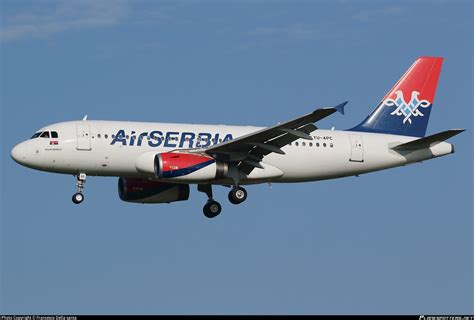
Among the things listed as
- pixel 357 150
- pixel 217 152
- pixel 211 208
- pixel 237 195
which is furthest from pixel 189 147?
pixel 357 150

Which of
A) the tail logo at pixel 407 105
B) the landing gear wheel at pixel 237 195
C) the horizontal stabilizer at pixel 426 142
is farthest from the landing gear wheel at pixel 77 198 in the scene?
the tail logo at pixel 407 105

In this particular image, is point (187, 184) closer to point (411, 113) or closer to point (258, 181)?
point (258, 181)

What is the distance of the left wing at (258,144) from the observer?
1961 inches

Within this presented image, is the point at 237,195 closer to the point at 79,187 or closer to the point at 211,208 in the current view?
the point at 211,208

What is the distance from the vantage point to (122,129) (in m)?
52.2

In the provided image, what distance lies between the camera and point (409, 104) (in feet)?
193

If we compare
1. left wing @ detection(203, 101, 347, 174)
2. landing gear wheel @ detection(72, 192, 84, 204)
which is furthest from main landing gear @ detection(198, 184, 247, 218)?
landing gear wheel @ detection(72, 192, 84, 204)

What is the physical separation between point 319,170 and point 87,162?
36.1 ft

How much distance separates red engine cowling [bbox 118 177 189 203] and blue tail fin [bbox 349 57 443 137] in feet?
29.8

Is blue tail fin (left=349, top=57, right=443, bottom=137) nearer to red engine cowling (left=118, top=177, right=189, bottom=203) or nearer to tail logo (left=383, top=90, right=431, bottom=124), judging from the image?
tail logo (left=383, top=90, right=431, bottom=124)

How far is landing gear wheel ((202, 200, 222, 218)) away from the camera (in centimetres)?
5527

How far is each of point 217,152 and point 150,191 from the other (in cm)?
544

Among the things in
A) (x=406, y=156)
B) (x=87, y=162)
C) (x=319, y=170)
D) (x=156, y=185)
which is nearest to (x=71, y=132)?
(x=87, y=162)

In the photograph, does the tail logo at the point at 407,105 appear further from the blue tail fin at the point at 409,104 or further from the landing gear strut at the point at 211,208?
the landing gear strut at the point at 211,208
